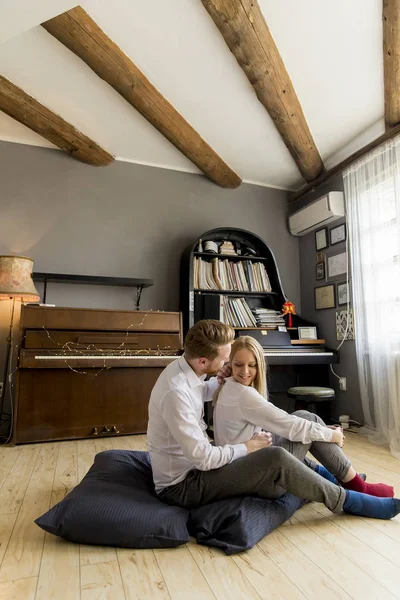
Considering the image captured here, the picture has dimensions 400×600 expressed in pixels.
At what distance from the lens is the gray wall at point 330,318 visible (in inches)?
146

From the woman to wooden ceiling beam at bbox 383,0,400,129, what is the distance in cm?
222

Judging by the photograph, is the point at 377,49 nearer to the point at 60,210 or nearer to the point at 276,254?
the point at 276,254

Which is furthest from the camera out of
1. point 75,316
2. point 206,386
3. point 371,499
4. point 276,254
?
point 276,254

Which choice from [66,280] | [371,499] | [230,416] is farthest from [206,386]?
[66,280]

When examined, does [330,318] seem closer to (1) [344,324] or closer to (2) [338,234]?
(1) [344,324]

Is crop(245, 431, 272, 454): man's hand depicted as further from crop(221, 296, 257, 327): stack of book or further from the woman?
crop(221, 296, 257, 327): stack of book

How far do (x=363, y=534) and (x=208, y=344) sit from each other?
98cm

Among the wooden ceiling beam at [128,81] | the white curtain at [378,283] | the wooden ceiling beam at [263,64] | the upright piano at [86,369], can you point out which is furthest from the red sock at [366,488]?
the wooden ceiling beam at [128,81]

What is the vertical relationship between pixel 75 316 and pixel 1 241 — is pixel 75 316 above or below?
below

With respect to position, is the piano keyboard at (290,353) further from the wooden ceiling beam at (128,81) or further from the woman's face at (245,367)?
the wooden ceiling beam at (128,81)

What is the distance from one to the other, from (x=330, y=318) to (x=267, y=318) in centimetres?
64

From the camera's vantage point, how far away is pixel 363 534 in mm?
1614

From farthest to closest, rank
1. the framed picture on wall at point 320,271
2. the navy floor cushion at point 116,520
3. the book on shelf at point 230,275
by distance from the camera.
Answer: the framed picture on wall at point 320,271
the book on shelf at point 230,275
the navy floor cushion at point 116,520

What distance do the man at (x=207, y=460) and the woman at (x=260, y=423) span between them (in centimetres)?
9
